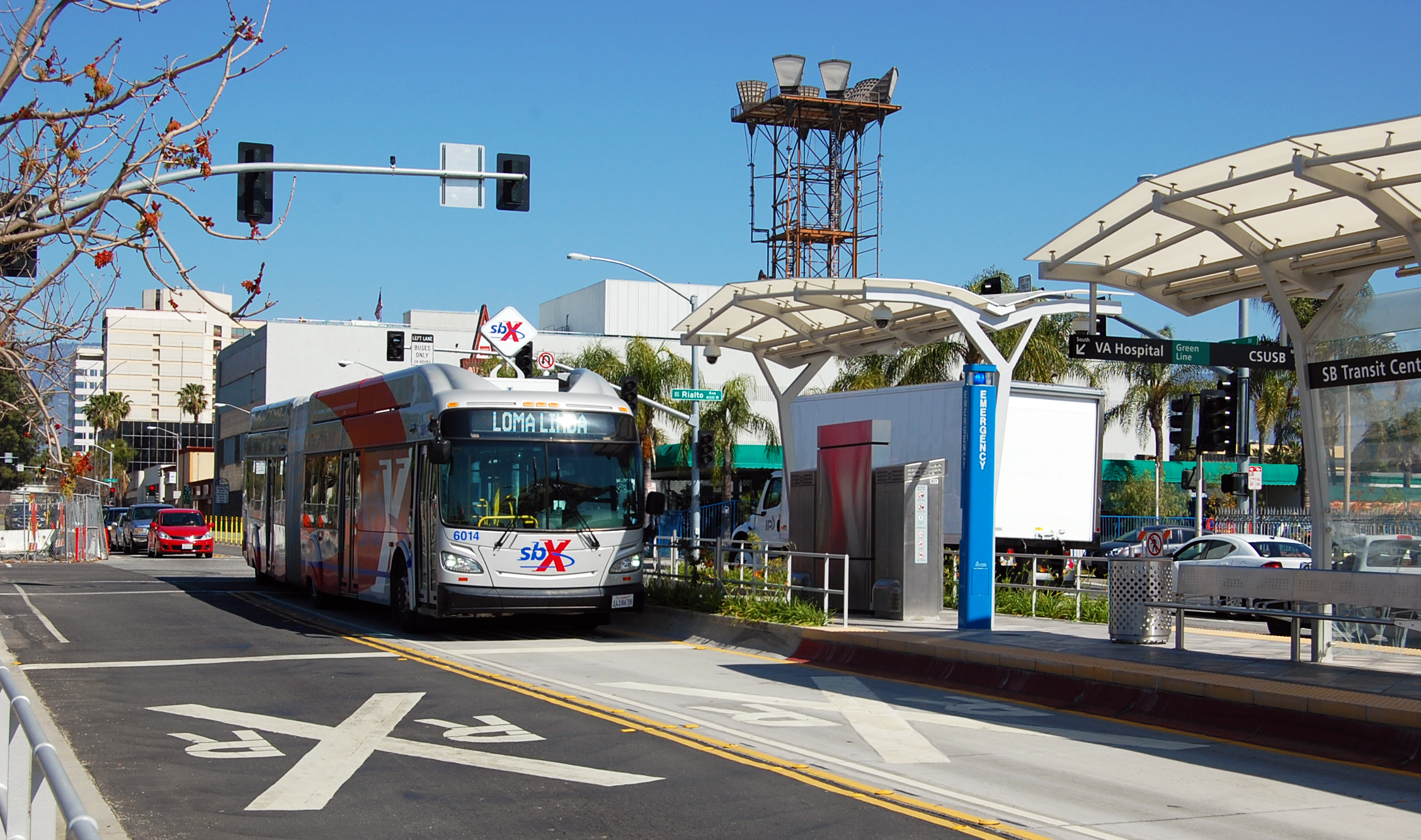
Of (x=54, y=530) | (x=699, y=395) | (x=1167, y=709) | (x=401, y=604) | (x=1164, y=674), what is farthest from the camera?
(x=54, y=530)

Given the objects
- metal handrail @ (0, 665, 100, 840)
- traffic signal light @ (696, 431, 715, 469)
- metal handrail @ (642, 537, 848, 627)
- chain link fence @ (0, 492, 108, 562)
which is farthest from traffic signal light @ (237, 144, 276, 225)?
chain link fence @ (0, 492, 108, 562)

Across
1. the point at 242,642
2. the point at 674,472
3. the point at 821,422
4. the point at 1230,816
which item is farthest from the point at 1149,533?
the point at 674,472

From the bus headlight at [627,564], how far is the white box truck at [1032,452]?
36.0 feet

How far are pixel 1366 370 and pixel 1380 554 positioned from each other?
72.2 inches

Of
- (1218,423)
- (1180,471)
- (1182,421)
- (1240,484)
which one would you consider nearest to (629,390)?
(1218,423)

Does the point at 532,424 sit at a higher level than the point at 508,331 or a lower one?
lower

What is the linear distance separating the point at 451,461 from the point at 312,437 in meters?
7.23

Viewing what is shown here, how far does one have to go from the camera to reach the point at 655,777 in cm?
865

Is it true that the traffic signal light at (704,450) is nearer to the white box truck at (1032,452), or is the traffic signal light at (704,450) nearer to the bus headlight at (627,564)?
the white box truck at (1032,452)

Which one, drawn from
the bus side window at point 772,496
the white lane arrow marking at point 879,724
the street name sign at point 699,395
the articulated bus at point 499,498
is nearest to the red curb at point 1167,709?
the white lane arrow marking at point 879,724

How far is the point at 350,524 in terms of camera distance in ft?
69.0

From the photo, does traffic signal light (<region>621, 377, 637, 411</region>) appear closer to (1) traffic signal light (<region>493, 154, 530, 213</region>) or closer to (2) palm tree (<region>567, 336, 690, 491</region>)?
(1) traffic signal light (<region>493, 154, 530, 213</region>)

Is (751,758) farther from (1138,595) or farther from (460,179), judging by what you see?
(460,179)

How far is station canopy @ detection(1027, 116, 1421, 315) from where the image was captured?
37.6 ft
